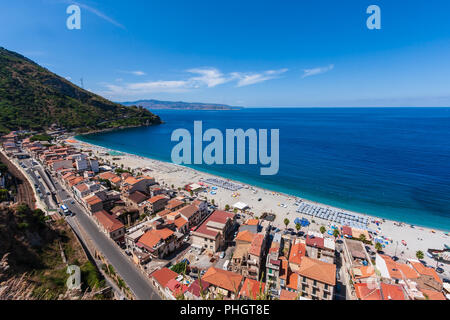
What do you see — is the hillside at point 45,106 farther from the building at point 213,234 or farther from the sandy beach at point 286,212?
the building at point 213,234

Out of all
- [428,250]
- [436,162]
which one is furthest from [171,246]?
[436,162]

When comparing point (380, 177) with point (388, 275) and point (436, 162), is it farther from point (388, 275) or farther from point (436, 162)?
point (388, 275)

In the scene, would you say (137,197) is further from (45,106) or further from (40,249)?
(45,106)

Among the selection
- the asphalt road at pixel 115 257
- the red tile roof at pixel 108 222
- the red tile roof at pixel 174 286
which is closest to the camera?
the red tile roof at pixel 174 286

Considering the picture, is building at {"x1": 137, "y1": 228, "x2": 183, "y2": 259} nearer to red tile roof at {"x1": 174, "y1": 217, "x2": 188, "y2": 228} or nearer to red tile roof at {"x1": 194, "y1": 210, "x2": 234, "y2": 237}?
red tile roof at {"x1": 174, "y1": 217, "x2": 188, "y2": 228}

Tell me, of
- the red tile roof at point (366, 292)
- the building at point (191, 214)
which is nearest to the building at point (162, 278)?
the building at point (191, 214)

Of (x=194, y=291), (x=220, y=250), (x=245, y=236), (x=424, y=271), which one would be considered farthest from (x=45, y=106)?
(x=424, y=271)
